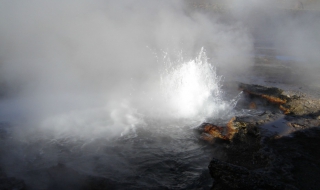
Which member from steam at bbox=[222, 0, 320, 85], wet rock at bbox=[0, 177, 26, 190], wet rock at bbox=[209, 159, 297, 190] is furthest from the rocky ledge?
steam at bbox=[222, 0, 320, 85]

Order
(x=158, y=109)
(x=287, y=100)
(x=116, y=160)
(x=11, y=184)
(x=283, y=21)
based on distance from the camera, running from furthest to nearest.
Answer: (x=283, y=21) < (x=287, y=100) < (x=158, y=109) < (x=116, y=160) < (x=11, y=184)

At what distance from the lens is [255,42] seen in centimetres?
1554

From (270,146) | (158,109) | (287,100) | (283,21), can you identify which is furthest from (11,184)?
(283,21)

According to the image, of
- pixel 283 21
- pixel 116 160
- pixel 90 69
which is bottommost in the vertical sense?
pixel 116 160

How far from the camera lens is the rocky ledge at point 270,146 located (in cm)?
248

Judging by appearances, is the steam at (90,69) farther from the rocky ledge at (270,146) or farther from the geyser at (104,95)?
the rocky ledge at (270,146)

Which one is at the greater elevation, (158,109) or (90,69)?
(90,69)

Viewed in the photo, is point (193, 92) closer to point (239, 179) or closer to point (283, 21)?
point (239, 179)

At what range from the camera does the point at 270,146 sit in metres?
3.24

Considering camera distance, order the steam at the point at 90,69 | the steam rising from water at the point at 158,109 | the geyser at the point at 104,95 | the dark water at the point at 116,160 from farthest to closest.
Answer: the steam at the point at 90,69 → the steam rising from water at the point at 158,109 → the geyser at the point at 104,95 → the dark water at the point at 116,160

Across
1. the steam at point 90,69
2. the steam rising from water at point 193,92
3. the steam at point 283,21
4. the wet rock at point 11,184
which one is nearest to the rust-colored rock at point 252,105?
the steam rising from water at point 193,92

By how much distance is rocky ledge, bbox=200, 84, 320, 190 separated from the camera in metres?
2.48

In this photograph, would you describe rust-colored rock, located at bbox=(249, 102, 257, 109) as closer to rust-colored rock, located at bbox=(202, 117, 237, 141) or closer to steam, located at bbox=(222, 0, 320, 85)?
rust-colored rock, located at bbox=(202, 117, 237, 141)

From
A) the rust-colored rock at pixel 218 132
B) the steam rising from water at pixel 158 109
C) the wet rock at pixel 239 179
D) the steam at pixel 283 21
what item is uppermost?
the steam at pixel 283 21
